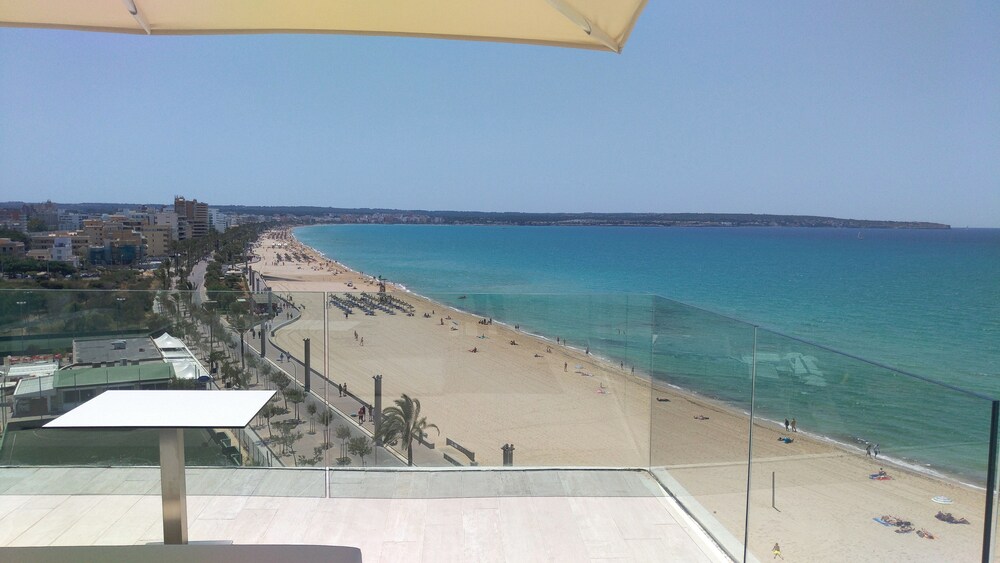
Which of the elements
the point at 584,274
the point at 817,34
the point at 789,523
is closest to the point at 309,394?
the point at 789,523

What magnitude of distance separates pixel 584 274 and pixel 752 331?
47.6 m

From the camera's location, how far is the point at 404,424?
3.72 metres

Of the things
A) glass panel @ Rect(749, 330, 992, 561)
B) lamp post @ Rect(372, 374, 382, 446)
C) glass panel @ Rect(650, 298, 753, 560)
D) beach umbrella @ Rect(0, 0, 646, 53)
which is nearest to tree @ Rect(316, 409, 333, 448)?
lamp post @ Rect(372, 374, 382, 446)

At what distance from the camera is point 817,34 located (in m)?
46.0

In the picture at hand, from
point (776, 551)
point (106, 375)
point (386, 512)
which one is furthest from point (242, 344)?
point (776, 551)

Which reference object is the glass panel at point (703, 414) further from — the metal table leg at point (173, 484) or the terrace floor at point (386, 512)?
the metal table leg at point (173, 484)

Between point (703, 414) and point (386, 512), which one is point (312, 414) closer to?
point (386, 512)

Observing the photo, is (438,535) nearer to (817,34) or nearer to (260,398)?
(260,398)

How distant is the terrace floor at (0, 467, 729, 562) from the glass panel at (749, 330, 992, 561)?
23.8 inches

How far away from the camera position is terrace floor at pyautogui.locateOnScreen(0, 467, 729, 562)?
278 cm

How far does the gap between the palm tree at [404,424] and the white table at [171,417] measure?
137 cm

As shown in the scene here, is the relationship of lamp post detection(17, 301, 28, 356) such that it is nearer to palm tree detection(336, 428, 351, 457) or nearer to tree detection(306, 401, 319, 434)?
tree detection(306, 401, 319, 434)

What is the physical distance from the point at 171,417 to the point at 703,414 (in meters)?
2.38

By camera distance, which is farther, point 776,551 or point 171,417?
point 776,551
